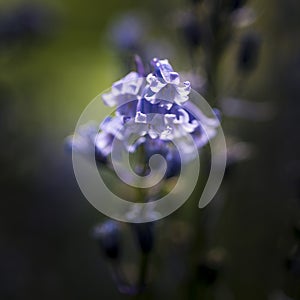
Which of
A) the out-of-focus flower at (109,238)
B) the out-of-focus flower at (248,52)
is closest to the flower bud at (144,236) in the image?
the out-of-focus flower at (109,238)

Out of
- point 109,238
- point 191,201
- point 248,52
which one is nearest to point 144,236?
point 109,238

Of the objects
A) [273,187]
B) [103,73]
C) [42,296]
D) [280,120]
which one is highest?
[103,73]

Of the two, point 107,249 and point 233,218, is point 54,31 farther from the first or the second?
point 107,249

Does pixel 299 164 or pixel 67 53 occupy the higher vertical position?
pixel 67 53

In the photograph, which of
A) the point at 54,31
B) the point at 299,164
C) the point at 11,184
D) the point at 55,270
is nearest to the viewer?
the point at 299,164

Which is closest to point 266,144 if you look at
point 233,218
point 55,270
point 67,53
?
point 233,218

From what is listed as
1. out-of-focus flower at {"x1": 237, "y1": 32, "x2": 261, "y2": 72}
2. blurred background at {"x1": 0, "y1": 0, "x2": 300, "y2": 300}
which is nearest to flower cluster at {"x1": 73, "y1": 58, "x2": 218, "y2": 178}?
blurred background at {"x1": 0, "y1": 0, "x2": 300, "y2": 300}

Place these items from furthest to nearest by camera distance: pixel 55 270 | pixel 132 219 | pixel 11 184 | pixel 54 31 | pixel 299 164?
pixel 54 31 < pixel 11 184 < pixel 55 270 < pixel 299 164 < pixel 132 219
